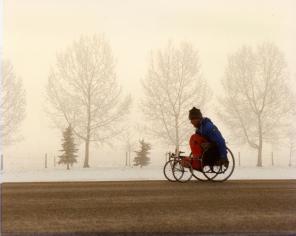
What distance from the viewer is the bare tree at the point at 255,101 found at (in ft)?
148

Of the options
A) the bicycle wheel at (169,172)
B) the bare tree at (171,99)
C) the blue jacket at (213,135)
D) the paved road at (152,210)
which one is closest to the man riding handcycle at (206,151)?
the blue jacket at (213,135)

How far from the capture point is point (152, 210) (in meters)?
6.77

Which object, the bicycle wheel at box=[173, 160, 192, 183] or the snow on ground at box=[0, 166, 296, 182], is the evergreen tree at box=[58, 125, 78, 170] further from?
the bicycle wheel at box=[173, 160, 192, 183]

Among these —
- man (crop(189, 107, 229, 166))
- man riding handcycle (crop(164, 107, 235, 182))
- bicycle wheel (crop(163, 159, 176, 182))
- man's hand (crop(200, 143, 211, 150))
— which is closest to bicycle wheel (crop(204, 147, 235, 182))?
man riding handcycle (crop(164, 107, 235, 182))

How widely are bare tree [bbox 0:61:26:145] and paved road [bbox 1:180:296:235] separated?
33.2 metres

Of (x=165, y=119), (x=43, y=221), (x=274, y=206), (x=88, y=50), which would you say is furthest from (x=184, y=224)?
(x=88, y=50)

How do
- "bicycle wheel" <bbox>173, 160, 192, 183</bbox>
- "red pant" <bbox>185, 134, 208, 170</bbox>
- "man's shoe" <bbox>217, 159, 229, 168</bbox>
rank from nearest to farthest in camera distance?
"man's shoe" <bbox>217, 159, 229, 168</bbox> < "red pant" <bbox>185, 134, 208, 170</bbox> < "bicycle wheel" <bbox>173, 160, 192, 183</bbox>

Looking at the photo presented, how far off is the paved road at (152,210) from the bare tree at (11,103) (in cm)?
3319

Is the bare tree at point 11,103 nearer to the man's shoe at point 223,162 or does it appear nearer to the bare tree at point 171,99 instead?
the bare tree at point 171,99

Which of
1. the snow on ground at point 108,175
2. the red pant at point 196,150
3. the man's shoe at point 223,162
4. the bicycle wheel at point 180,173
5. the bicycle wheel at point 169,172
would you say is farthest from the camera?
the snow on ground at point 108,175

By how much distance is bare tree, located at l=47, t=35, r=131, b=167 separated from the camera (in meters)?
42.0

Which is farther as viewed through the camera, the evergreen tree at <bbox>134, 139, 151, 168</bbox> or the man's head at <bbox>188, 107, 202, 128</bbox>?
the evergreen tree at <bbox>134, 139, 151, 168</bbox>

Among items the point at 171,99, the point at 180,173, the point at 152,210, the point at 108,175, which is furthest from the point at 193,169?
the point at 171,99

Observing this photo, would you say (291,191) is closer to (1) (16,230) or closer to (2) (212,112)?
(1) (16,230)
